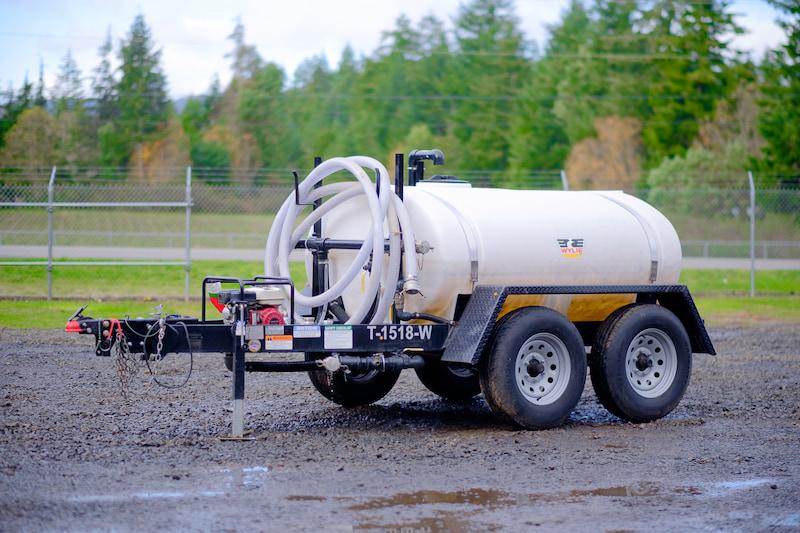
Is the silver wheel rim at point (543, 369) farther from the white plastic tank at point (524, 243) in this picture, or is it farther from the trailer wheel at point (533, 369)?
the white plastic tank at point (524, 243)

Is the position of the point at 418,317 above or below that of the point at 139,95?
below

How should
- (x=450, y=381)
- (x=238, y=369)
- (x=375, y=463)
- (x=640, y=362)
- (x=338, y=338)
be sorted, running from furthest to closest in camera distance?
1. (x=450, y=381)
2. (x=640, y=362)
3. (x=338, y=338)
4. (x=238, y=369)
5. (x=375, y=463)

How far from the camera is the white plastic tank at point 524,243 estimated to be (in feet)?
25.8

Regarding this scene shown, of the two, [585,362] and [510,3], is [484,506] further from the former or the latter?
[510,3]

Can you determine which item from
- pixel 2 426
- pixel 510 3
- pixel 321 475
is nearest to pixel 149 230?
pixel 2 426

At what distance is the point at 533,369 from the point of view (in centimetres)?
795

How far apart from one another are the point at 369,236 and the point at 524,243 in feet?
4.48

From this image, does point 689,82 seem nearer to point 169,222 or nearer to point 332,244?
point 169,222

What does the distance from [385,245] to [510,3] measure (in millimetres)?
60731

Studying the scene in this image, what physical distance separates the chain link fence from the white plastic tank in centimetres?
915

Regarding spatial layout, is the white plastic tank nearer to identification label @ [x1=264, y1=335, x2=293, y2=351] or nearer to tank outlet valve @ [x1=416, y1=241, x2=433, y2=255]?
tank outlet valve @ [x1=416, y1=241, x2=433, y2=255]

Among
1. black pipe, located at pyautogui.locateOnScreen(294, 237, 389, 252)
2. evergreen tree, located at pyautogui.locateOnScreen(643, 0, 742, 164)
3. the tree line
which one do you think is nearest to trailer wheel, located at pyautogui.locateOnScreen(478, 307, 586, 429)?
black pipe, located at pyautogui.locateOnScreen(294, 237, 389, 252)

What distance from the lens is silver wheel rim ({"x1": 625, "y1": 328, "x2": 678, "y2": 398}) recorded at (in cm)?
856

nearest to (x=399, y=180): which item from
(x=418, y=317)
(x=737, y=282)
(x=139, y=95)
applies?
(x=418, y=317)
